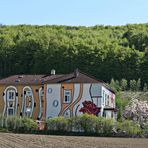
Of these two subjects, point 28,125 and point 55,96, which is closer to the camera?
point 28,125

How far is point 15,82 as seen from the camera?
68.2 metres

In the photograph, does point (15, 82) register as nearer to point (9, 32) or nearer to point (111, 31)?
point (9, 32)

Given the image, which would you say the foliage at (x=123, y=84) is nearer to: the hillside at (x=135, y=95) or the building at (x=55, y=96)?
the hillside at (x=135, y=95)

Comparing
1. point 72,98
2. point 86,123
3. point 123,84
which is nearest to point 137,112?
point 72,98

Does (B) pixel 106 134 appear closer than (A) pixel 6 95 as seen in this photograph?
Yes

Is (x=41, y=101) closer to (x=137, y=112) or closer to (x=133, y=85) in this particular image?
(x=137, y=112)

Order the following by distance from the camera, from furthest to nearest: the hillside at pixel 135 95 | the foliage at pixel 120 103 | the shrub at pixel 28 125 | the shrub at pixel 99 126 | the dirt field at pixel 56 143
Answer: the hillside at pixel 135 95 → the foliage at pixel 120 103 → the shrub at pixel 28 125 → the shrub at pixel 99 126 → the dirt field at pixel 56 143

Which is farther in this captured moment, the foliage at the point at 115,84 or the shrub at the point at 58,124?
the foliage at the point at 115,84

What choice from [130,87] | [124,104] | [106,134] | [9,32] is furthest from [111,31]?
[106,134]

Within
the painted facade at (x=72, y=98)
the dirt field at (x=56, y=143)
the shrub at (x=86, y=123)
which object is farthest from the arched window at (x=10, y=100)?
the dirt field at (x=56, y=143)

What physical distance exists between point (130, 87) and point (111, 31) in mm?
67551

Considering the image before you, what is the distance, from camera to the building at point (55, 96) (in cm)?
6272

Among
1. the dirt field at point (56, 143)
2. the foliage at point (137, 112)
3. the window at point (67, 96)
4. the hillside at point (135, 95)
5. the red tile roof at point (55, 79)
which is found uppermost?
the red tile roof at point (55, 79)

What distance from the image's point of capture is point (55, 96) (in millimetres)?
64500
